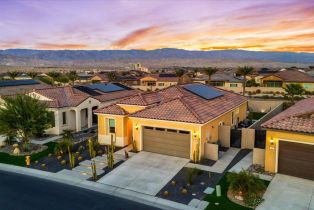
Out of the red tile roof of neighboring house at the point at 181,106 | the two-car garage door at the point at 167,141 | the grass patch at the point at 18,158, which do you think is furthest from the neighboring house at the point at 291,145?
the grass patch at the point at 18,158

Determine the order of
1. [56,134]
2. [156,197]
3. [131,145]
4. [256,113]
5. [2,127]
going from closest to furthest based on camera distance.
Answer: [156,197]
[2,127]
[131,145]
[56,134]
[256,113]

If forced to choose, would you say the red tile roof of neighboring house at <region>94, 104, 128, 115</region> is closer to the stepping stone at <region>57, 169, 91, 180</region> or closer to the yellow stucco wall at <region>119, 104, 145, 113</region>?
the yellow stucco wall at <region>119, 104, 145, 113</region>

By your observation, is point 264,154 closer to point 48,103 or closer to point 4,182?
point 4,182

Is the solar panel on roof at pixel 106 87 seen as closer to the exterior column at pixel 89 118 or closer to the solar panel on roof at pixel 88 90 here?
the solar panel on roof at pixel 88 90

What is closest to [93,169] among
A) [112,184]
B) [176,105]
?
[112,184]

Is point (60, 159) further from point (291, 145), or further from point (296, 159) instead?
point (296, 159)

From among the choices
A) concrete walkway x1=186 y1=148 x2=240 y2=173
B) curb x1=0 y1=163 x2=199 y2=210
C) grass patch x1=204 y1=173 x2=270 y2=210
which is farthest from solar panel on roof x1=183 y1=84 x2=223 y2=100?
curb x1=0 y1=163 x2=199 y2=210
